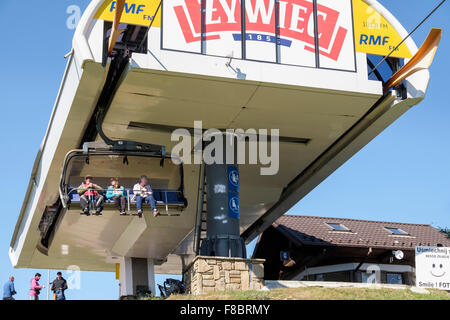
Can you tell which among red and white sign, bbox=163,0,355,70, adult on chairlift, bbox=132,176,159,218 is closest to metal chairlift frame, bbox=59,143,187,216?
adult on chairlift, bbox=132,176,159,218

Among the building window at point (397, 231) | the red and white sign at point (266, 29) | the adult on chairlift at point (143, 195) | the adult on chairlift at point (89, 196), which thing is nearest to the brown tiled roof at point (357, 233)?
the building window at point (397, 231)

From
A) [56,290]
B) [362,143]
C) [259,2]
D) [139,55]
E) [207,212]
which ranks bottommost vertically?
[56,290]

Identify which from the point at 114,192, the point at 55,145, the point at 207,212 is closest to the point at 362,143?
the point at 207,212

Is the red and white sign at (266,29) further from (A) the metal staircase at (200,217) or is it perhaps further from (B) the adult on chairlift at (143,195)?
(A) the metal staircase at (200,217)

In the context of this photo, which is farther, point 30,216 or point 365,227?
point 365,227

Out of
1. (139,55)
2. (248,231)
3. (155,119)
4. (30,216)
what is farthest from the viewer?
(248,231)

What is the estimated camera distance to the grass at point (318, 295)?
1709cm

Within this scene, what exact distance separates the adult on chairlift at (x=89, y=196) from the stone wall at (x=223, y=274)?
2822 mm

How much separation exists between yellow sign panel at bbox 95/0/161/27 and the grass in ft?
22.1

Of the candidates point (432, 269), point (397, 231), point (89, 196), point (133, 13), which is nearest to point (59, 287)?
point (89, 196)

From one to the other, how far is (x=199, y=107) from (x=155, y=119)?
56.1 inches

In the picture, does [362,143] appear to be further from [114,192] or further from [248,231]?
[248,231]

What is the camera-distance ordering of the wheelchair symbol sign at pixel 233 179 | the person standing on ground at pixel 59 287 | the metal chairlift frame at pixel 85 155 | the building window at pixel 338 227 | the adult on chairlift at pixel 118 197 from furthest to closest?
the building window at pixel 338 227, the person standing on ground at pixel 59 287, the wheelchair symbol sign at pixel 233 179, the adult on chairlift at pixel 118 197, the metal chairlift frame at pixel 85 155

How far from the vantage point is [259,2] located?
768 inches
